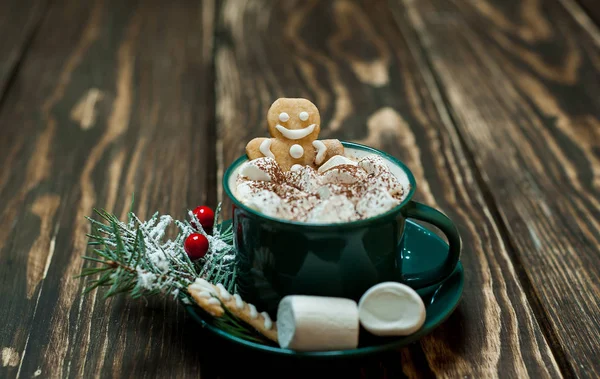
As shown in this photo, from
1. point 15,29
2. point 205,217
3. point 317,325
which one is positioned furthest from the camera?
point 15,29

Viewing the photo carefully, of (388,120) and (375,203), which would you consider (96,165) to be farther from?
(375,203)

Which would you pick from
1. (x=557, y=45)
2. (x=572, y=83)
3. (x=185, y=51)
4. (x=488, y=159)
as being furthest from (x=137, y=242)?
(x=557, y=45)

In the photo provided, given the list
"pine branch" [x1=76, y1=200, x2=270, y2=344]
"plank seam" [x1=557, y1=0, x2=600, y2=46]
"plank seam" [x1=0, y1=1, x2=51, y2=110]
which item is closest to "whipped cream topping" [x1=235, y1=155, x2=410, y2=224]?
"pine branch" [x1=76, y1=200, x2=270, y2=344]

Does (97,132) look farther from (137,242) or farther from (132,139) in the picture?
(137,242)

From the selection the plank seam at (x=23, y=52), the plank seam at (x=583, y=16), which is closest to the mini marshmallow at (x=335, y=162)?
the plank seam at (x=23, y=52)

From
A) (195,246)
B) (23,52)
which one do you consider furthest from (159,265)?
(23,52)
